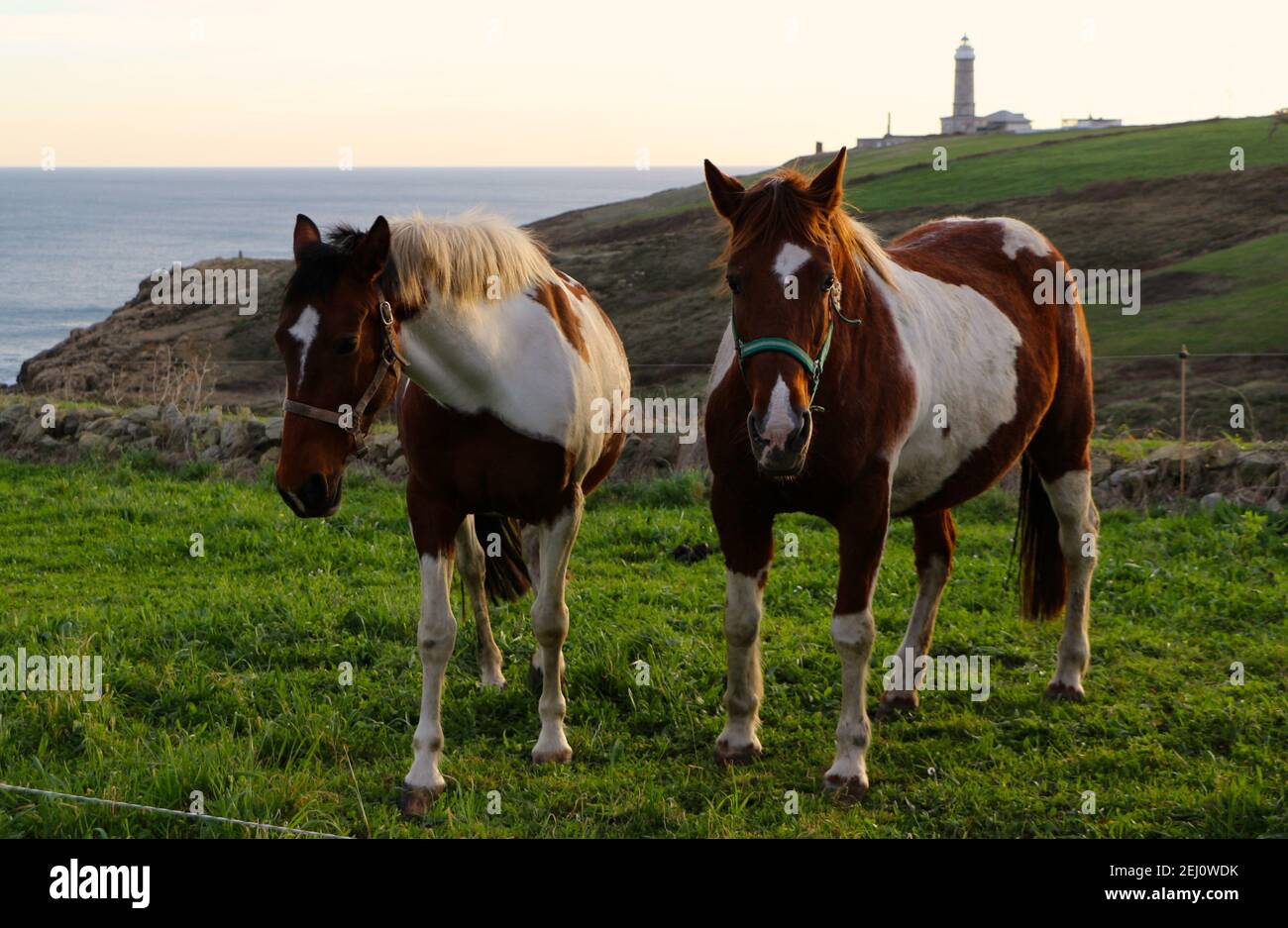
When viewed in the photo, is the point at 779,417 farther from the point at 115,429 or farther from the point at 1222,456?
the point at 115,429

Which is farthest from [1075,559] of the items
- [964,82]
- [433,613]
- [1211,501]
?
[964,82]

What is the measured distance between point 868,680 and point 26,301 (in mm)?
65531

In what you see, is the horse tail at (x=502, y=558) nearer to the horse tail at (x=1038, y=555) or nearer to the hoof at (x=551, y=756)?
the hoof at (x=551, y=756)

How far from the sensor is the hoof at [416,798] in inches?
191

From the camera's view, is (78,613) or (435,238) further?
(78,613)

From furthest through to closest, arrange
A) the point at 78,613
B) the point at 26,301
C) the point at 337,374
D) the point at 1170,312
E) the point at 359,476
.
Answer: the point at 26,301 < the point at 1170,312 < the point at 359,476 < the point at 78,613 < the point at 337,374

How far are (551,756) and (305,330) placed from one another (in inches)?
90.1

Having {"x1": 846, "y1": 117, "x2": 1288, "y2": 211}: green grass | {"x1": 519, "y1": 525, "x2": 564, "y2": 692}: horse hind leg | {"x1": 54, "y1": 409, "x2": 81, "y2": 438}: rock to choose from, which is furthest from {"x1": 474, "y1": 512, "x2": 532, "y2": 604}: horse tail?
{"x1": 846, "y1": 117, "x2": 1288, "y2": 211}: green grass

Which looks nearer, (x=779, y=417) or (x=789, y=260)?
→ (x=779, y=417)

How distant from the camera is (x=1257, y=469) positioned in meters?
9.72

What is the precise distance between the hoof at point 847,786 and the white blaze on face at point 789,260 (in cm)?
215

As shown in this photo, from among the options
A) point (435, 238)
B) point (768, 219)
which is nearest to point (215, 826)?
point (435, 238)

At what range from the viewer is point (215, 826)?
4363 millimetres
